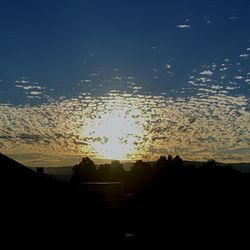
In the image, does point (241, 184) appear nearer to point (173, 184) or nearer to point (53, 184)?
point (173, 184)

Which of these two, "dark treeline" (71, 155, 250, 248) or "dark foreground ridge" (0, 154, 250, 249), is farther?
"dark treeline" (71, 155, 250, 248)

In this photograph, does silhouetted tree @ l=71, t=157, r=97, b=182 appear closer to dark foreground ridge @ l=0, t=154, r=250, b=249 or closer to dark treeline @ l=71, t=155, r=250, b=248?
dark treeline @ l=71, t=155, r=250, b=248

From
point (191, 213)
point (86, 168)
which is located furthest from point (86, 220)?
point (86, 168)

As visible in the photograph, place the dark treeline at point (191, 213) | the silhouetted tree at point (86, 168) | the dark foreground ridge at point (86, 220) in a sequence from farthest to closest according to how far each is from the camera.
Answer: the silhouetted tree at point (86, 168), the dark treeline at point (191, 213), the dark foreground ridge at point (86, 220)

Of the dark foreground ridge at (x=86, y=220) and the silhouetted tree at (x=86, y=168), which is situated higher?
the silhouetted tree at (x=86, y=168)

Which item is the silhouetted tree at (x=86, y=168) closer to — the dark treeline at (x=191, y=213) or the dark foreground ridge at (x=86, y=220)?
the dark treeline at (x=191, y=213)

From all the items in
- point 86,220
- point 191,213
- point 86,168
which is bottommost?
point 191,213

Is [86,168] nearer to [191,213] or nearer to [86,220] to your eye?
[191,213]

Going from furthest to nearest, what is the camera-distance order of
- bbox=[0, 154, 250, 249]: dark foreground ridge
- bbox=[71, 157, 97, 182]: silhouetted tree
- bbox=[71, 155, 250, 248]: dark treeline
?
bbox=[71, 157, 97, 182]: silhouetted tree
bbox=[71, 155, 250, 248]: dark treeline
bbox=[0, 154, 250, 249]: dark foreground ridge

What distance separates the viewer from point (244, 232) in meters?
33.0

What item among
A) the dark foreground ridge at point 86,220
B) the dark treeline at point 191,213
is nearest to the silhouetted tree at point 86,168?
the dark treeline at point 191,213

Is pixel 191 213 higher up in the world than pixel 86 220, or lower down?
lower down

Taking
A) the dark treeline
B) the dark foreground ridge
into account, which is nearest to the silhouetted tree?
the dark treeline

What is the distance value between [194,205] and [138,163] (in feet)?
183
